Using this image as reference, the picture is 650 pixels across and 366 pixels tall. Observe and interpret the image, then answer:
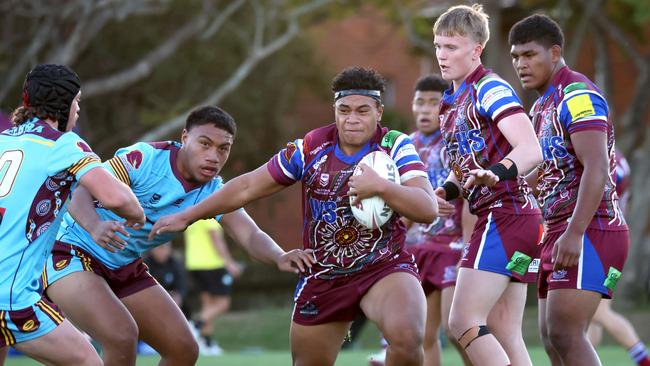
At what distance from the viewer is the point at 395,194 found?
6.02 metres

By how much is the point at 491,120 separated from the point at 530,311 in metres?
14.0

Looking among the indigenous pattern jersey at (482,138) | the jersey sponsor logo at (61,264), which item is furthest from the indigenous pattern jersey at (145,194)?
the indigenous pattern jersey at (482,138)

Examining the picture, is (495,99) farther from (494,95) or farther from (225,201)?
(225,201)

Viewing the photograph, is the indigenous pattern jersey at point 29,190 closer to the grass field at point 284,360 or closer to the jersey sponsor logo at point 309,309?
the jersey sponsor logo at point 309,309

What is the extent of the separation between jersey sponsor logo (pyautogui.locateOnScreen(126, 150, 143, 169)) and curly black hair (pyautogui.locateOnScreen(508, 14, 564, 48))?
2.58 metres

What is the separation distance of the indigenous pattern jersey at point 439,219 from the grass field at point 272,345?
8.02ft

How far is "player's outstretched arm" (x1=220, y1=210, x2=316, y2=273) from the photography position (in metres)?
6.47

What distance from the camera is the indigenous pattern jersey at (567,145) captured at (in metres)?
6.22

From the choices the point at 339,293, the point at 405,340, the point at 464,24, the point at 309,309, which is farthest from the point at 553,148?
the point at 309,309

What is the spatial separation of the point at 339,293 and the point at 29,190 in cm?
199

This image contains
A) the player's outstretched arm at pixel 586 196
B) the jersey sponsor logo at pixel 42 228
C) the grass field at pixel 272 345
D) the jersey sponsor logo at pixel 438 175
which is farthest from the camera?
the grass field at pixel 272 345

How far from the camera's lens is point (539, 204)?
6.75 metres

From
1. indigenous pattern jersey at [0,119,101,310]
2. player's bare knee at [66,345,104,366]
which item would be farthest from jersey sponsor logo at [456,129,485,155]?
player's bare knee at [66,345,104,366]

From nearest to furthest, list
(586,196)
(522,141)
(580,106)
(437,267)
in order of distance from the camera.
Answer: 1. (586,196)
2. (522,141)
3. (580,106)
4. (437,267)
